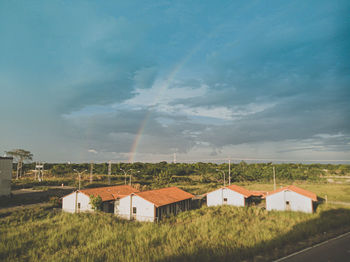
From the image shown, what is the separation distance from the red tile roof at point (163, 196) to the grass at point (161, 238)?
303 cm

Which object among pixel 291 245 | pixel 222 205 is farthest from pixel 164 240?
pixel 222 205

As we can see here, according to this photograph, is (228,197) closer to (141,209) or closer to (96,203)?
(141,209)

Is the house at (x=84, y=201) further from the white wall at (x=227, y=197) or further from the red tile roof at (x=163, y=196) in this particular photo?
the white wall at (x=227, y=197)

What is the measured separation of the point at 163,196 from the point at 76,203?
13.1 metres

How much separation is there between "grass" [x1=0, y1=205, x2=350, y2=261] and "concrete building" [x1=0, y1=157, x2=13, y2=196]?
19.5 meters

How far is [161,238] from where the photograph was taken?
2033cm

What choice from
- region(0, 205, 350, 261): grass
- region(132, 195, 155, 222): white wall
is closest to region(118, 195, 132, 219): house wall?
region(132, 195, 155, 222): white wall

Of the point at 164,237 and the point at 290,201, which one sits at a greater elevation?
the point at 290,201

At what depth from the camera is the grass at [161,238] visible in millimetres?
16234

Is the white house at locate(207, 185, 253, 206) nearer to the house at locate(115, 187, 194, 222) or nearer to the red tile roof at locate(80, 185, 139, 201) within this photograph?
the house at locate(115, 187, 194, 222)

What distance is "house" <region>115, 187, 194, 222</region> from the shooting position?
29.6 meters

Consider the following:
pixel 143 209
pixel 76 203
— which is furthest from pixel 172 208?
pixel 76 203

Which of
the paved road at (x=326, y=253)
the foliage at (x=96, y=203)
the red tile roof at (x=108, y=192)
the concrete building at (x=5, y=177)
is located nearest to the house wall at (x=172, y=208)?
the red tile roof at (x=108, y=192)

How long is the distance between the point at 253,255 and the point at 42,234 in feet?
66.2
